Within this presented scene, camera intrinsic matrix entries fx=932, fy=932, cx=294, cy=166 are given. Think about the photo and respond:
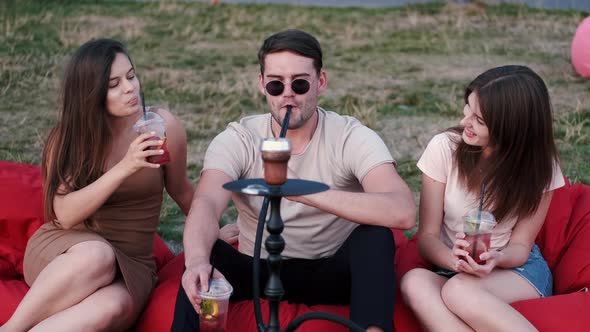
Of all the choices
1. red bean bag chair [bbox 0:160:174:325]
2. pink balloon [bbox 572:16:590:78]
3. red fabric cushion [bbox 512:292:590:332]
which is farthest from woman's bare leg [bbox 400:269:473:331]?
pink balloon [bbox 572:16:590:78]

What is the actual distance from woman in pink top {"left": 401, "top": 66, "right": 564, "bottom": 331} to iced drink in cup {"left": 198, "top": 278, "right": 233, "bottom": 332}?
2.22 ft

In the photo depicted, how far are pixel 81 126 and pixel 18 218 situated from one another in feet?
2.06

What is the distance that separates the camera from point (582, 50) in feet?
25.5

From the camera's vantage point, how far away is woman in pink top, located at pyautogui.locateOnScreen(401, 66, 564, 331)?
301 cm

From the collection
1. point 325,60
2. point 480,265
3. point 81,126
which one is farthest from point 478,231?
point 325,60

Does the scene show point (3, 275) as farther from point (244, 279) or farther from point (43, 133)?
point (43, 133)

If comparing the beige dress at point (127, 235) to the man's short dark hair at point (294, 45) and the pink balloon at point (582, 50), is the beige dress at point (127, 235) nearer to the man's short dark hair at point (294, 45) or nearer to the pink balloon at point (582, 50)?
the man's short dark hair at point (294, 45)

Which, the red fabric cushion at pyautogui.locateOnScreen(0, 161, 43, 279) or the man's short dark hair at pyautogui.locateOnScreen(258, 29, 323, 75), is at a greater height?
the man's short dark hair at pyautogui.locateOnScreen(258, 29, 323, 75)

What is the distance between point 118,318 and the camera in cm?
313

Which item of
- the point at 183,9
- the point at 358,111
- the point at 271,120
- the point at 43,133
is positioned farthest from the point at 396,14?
the point at 271,120

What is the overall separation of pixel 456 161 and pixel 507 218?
0.88 feet

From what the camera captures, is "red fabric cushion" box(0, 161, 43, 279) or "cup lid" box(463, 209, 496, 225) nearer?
"cup lid" box(463, 209, 496, 225)

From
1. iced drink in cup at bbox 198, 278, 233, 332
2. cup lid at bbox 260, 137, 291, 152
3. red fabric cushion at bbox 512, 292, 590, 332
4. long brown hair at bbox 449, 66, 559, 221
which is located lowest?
red fabric cushion at bbox 512, 292, 590, 332

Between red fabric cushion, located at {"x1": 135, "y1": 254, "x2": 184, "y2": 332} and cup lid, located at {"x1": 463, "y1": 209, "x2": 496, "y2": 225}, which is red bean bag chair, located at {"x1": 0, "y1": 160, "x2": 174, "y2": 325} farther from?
cup lid, located at {"x1": 463, "y1": 209, "x2": 496, "y2": 225}
